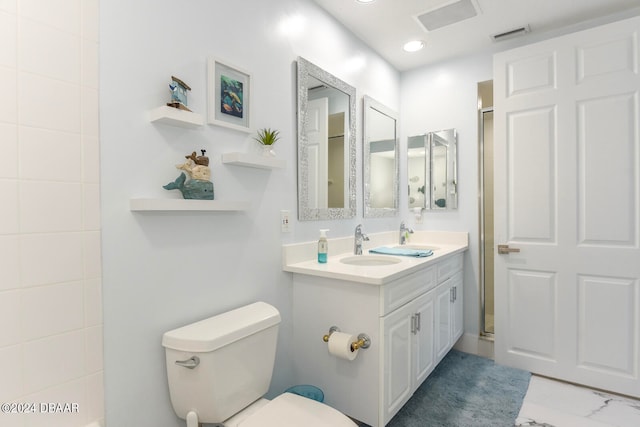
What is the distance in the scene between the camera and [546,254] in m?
2.26

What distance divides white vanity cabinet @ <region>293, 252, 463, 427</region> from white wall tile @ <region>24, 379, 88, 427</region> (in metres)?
0.98

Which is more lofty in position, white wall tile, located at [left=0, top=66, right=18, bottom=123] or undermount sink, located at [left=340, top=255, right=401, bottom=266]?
white wall tile, located at [left=0, top=66, right=18, bottom=123]

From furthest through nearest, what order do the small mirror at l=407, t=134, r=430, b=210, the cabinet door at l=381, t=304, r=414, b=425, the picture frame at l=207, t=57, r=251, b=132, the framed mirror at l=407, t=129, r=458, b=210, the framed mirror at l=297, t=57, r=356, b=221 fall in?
the small mirror at l=407, t=134, r=430, b=210 < the framed mirror at l=407, t=129, r=458, b=210 < the framed mirror at l=297, t=57, r=356, b=221 < the cabinet door at l=381, t=304, r=414, b=425 < the picture frame at l=207, t=57, r=251, b=132

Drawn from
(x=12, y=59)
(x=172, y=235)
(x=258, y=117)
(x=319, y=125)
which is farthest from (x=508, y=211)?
(x=12, y=59)

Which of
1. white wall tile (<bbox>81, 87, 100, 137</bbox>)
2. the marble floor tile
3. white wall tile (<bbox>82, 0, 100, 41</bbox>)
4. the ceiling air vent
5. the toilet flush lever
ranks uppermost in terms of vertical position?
the ceiling air vent

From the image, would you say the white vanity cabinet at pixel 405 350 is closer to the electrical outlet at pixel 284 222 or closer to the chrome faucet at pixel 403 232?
the electrical outlet at pixel 284 222

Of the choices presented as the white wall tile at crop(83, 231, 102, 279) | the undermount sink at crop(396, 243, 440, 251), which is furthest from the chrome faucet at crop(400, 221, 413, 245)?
the white wall tile at crop(83, 231, 102, 279)

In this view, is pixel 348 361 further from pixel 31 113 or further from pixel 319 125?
pixel 31 113

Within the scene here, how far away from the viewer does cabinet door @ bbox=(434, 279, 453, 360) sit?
215cm

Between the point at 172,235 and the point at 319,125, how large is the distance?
112cm

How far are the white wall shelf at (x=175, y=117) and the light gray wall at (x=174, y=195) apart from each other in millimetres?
34

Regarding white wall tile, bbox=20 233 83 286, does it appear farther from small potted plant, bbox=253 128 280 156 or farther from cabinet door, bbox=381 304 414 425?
cabinet door, bbox=381 304 414 425

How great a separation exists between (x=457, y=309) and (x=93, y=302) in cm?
234

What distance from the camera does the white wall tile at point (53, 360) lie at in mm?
989
